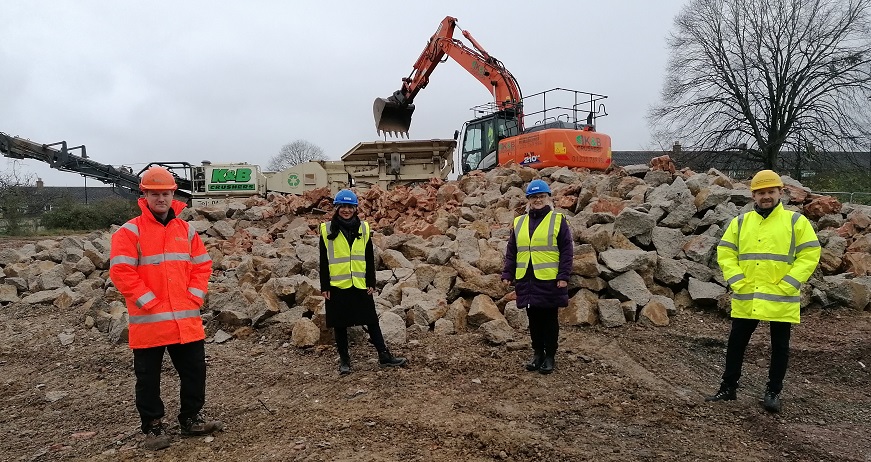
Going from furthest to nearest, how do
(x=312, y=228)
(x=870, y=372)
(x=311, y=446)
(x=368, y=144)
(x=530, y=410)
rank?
(x=368, y=144), (x=312, y=228), (x=870, y=372), (x=530, y=410), (x=311, y=446)

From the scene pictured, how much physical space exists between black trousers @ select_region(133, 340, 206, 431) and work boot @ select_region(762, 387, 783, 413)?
400 centimetres

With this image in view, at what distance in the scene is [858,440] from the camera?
3.79 m

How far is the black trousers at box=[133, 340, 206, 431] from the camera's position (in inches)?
146

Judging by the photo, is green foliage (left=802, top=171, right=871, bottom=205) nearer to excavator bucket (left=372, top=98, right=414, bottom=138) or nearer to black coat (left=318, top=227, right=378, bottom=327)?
excavator bucket (left=372, top=98, right=414, bottom=138)

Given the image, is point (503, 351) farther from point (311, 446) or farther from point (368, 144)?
point (368, 144)

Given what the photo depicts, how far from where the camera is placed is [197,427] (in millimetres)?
3889

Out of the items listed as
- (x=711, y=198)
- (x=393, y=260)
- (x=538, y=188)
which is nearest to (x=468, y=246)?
(x=393, y=260)

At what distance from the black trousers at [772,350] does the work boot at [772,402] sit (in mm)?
31

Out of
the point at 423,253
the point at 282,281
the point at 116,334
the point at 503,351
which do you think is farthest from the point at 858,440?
the point at 116,334

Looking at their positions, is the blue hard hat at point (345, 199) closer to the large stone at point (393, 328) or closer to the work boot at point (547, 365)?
the large stone at point (393, 328)

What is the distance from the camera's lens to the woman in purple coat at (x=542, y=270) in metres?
4.87

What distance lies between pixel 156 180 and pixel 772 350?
4458mm

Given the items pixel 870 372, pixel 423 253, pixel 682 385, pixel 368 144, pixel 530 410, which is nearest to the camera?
pixel 530 410

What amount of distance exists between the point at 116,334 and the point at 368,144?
810 centimetres
